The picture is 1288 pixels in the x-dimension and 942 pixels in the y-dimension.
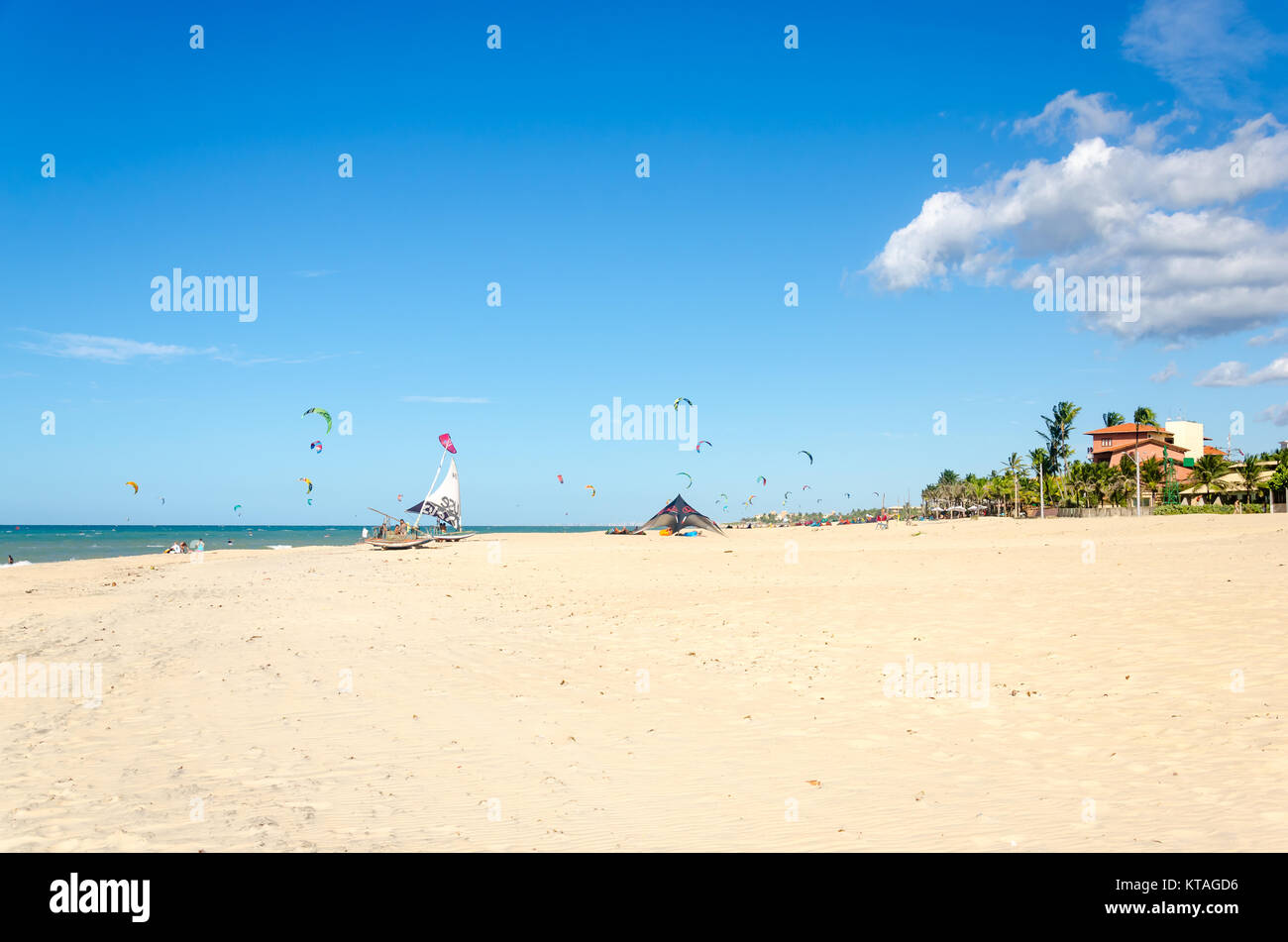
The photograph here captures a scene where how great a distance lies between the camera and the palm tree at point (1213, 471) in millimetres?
81125

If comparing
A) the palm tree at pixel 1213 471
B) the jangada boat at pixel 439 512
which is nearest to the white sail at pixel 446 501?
the jangada boat at pixel 439 512

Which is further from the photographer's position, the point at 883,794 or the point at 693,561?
the point at 693,561

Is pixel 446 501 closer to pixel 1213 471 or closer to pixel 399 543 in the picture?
pixel 399 543

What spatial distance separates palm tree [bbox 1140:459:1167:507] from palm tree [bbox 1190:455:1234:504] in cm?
366

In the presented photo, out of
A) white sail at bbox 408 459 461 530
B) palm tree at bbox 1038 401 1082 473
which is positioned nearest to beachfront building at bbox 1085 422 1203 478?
palm tree at bbox 1038 401 1082 473

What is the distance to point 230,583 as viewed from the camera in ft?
84.5

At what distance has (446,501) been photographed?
66.9m

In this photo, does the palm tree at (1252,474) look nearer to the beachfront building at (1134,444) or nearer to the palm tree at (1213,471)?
the palm tree at (1213,471)

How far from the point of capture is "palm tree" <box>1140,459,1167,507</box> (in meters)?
81.9

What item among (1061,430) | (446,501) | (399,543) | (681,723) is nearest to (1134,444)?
(1061,430)

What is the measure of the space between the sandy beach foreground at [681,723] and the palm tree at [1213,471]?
3050 inches
